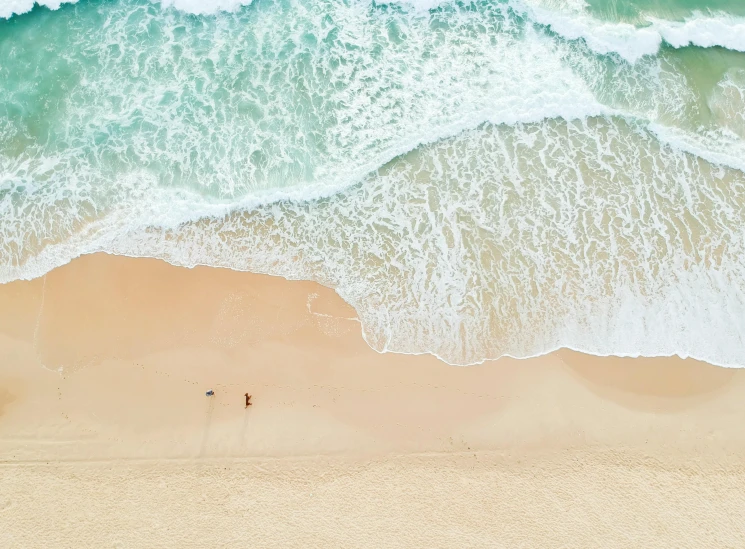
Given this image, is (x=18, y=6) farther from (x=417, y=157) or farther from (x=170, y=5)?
(x=417, y=157)

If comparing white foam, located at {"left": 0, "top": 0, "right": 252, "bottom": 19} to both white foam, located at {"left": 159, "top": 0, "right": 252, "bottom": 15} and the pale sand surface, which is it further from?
the pale sand surface

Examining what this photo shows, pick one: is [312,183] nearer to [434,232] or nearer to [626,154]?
[434,232]

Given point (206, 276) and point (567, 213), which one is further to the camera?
point (567, 213)

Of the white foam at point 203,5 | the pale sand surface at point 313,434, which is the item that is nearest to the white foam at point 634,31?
the white foam at point 203,5

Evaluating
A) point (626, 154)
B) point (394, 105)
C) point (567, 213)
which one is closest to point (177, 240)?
point (394, 105)

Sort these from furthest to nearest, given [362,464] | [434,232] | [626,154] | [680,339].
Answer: [626,154]
[434,232]
[680,339]
[362,464]

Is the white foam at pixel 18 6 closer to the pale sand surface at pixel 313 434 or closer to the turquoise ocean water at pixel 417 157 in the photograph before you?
the turquoise ocean water at pixel 417 157
